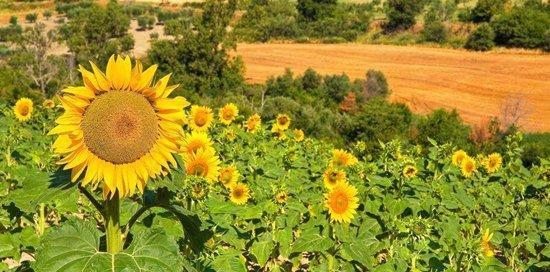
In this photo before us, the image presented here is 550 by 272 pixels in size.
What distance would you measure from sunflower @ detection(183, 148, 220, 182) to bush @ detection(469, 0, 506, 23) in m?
51.7

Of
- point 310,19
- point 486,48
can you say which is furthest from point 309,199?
point 310,19

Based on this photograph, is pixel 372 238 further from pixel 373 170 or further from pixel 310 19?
pixel 310 19

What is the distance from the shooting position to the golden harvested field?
3378cm

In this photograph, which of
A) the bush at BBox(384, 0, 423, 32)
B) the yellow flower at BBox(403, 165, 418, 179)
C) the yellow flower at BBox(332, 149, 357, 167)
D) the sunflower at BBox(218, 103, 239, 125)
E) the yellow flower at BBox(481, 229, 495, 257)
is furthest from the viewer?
the bush at BBox(384, 0, 423, 32)

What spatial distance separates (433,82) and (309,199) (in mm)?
35877

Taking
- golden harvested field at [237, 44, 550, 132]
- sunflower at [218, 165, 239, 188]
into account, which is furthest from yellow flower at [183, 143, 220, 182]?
golden harvested field at [237, 44, 550, 132]

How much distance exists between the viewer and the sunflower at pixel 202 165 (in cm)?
361

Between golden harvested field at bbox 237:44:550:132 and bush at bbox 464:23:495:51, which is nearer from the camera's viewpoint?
golden harvested field at bbox 237:44:550:132

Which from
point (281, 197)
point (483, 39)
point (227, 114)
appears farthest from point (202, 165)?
point (483, 39)

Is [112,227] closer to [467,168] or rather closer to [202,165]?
[202,165]

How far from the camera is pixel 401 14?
5344 centimetres

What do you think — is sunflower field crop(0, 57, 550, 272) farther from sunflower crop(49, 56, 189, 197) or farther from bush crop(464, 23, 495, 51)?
bush crop(464, 23, 495, 51)

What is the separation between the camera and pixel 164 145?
6.45ft

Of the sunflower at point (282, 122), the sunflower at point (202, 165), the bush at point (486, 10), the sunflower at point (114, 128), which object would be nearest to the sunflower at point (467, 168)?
the sunflower at point (282, 122)
